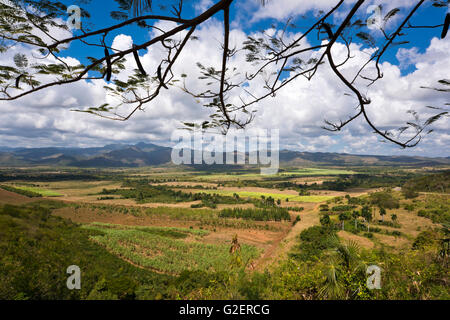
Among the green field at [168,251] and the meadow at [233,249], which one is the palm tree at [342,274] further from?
the green field at [168,251]

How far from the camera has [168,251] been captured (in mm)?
29859

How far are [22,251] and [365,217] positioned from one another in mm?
45396

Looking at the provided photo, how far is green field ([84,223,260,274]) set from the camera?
25453mm

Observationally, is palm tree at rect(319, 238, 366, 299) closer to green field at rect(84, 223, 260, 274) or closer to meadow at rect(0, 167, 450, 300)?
meadow at rect(0, 167, 450, 300)

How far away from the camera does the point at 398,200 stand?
4366 centimetres

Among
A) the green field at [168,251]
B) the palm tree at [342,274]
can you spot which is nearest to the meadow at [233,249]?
the palm tree at [342,274]

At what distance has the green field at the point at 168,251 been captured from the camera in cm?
2545

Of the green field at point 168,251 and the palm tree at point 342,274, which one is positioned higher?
the palm tree at point 342,274

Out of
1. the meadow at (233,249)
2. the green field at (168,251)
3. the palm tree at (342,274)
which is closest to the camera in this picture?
the palm tree at (342,274)

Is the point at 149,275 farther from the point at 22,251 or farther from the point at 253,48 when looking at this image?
the point at 253,48

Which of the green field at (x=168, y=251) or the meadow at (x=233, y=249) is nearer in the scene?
the meadow at (x=233, y=249)

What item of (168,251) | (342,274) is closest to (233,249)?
(342,274)
